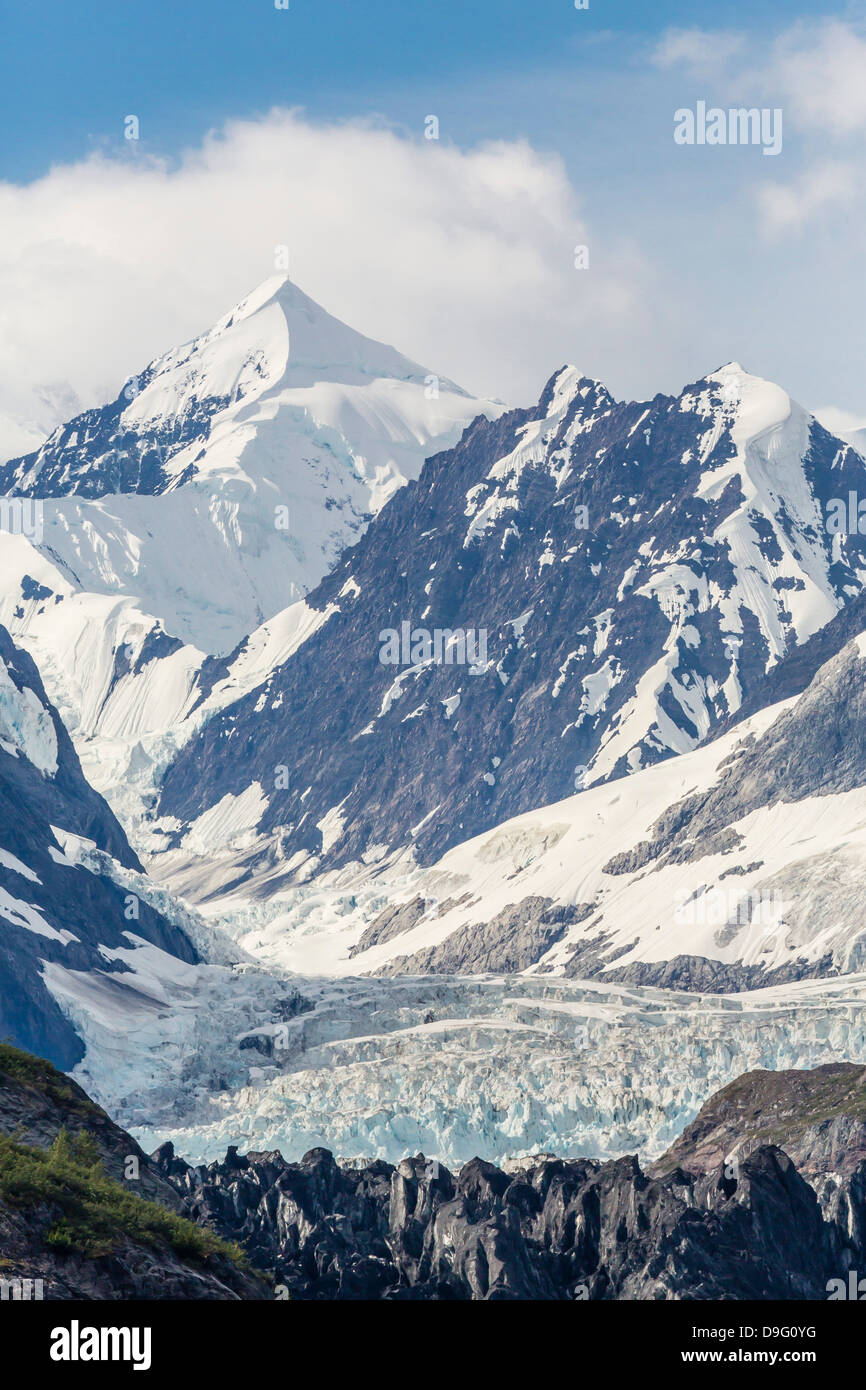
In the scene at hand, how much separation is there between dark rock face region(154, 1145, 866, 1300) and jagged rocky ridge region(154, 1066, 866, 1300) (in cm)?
14

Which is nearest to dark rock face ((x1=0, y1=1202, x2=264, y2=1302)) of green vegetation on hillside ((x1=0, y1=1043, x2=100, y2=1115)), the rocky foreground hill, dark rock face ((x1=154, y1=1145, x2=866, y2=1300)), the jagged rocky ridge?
green vegetation on hillside ((x1=0, y1=1043, x2=100, y2=1115))

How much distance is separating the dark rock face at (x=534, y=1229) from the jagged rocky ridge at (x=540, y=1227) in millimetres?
140

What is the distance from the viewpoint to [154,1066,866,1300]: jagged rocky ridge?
136750 mm

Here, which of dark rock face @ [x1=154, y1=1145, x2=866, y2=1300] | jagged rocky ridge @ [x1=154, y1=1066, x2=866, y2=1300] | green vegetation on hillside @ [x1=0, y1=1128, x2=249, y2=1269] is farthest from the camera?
jagged rocky ridge @ [x1=154, y1=1066, x2=866, y2=1300]

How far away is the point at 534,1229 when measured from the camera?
152125mm

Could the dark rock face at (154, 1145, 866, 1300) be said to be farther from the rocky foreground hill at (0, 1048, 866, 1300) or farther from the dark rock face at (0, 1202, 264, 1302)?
the dark rock face at (0, 1202, 264, 1302)

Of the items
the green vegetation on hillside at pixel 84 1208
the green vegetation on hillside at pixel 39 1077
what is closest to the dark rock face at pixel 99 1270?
the green vegetation on hillside at pixel 84 1208

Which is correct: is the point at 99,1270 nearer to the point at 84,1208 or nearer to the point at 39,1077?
the point at 84,1208

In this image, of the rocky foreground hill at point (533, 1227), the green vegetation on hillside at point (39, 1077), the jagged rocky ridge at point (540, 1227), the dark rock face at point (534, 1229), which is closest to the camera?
the green vegetation on hillside at point (39, 1077)

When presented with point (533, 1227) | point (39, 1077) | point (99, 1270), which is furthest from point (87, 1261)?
point (533, 1227)

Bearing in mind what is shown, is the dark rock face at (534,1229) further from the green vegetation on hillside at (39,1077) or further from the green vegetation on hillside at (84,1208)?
the green vegetation on hillside at (84,1208)

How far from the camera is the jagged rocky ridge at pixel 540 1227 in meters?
137

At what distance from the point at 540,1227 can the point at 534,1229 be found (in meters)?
0.46
